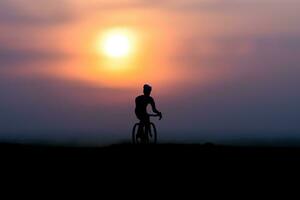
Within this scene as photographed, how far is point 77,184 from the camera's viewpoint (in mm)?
29781

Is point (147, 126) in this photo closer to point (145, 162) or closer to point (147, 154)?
point (147, 154)

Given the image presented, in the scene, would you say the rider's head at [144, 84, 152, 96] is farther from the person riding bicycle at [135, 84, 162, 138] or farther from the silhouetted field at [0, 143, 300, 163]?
the silhouetted field at [0, 143, 300, 163]

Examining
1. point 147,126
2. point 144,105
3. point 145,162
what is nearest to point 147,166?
point 145,162

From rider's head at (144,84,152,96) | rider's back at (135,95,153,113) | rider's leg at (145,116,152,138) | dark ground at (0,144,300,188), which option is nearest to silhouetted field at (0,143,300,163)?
dark ground at (0,144,300,188)

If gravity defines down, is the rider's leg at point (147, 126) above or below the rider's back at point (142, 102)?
below

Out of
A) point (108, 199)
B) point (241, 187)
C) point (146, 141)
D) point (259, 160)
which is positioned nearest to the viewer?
point (108, 199)

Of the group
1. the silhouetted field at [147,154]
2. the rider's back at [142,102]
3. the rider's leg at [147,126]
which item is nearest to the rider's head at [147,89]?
the rider's back at [142,102]

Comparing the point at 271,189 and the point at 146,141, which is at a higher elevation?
the point at 146,141

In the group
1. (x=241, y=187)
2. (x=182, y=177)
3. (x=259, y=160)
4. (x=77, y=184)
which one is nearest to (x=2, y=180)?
(x=77, y=184)

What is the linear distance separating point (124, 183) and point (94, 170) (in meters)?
2.53

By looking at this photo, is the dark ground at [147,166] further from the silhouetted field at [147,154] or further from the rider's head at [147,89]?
the rider's head at [147,89]

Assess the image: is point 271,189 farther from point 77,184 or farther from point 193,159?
point 77,184

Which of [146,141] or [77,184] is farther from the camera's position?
[146,141]

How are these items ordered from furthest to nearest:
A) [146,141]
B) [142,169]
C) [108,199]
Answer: [146,141] < [142,169] < [108,199]
